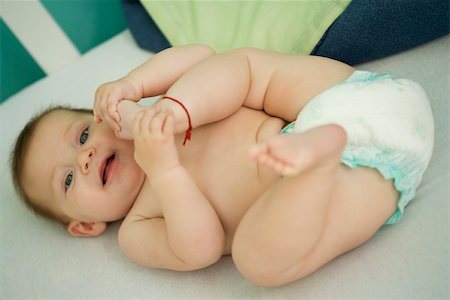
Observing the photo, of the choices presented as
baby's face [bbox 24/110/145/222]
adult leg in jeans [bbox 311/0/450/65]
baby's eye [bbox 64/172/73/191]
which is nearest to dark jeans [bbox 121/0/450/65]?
adult leg in jeans [bbox 311/0/450/65]

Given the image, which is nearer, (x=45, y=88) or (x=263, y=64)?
(x=263, y=64)

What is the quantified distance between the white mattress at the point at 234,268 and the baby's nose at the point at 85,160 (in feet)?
0.63

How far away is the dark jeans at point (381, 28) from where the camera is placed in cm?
102

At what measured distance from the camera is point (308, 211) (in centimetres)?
70

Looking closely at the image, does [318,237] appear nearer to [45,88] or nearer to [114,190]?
[114,190]

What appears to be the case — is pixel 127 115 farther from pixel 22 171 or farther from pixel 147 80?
pixel 22 171

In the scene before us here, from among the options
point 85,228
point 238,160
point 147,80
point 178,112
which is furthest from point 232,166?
point 85,228

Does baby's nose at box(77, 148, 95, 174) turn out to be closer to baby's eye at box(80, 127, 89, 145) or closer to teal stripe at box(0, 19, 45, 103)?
baby's eye at box(80, 127, 89, 145)

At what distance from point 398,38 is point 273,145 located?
1.95 feet

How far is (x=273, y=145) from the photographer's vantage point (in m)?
0.62

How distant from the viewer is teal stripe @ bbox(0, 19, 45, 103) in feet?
4.65

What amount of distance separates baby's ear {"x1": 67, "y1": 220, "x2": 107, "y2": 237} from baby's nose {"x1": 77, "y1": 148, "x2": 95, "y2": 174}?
152 mm

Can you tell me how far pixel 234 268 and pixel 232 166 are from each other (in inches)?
8.0

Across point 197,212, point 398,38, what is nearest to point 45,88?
point 197,212
